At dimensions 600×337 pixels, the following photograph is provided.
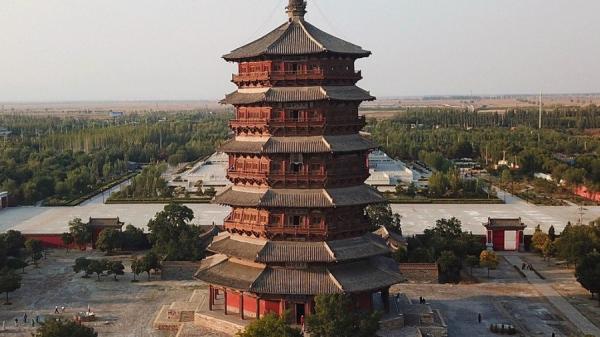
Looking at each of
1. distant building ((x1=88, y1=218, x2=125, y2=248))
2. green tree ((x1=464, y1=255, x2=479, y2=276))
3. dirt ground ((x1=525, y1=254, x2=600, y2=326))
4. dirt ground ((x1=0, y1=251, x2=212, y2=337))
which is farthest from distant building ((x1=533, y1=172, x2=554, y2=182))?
dirt ground ((x1=0, y1=251, x2=212, y2=337))

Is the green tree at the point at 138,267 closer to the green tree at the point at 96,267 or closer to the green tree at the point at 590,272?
the green tree at the point at 96,267

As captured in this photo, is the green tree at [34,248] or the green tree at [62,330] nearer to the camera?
the green tree at [62,330]

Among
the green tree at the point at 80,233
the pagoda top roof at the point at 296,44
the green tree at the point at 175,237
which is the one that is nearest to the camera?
the pagoda top roof at the point at 296,44

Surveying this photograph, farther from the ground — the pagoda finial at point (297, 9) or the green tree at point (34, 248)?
the pagoda finial at point (297, 9)

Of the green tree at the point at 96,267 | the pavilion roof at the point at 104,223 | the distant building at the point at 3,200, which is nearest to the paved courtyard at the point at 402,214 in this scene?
the distant building at the point at 3,200

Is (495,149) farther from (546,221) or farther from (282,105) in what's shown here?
(282,105)

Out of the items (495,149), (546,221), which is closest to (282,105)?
(546,221)

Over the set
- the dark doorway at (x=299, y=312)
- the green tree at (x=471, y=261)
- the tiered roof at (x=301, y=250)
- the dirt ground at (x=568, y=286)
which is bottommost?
the dirt ground at (x=568, y=286)
